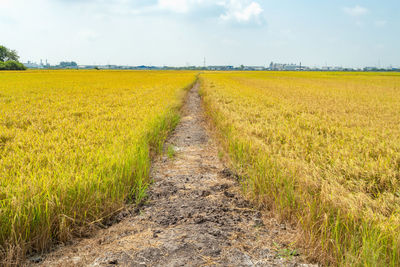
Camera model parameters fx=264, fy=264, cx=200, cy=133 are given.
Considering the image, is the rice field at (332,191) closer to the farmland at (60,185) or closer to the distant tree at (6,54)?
the farmland at (60,185)

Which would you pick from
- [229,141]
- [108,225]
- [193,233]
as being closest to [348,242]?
[193,233]

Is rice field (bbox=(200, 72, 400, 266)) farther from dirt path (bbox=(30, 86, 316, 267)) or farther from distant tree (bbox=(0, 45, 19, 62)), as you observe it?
distant tree (bbox=(0, 45, 19, 62))

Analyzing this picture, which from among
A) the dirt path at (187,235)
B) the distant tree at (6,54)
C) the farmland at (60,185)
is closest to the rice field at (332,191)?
the dirt path at (187,235)

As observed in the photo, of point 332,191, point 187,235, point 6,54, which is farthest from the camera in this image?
point 6,54

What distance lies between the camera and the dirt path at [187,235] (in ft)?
7.54

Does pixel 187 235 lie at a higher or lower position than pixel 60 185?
lower

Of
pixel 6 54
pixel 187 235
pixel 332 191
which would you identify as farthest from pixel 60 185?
pixel 6 54

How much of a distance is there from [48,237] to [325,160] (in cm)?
367

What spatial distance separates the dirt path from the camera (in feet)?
7.54

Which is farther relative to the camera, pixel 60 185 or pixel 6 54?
pixel 6 54

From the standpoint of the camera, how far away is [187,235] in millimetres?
2689

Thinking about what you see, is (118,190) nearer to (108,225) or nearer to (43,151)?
(108,225)

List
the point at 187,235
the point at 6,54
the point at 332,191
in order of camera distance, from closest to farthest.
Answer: the point at 332,191 < the point at 187,235 < the point at 6,54

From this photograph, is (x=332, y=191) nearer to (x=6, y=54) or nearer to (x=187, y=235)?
A: (x=187, y=235)
